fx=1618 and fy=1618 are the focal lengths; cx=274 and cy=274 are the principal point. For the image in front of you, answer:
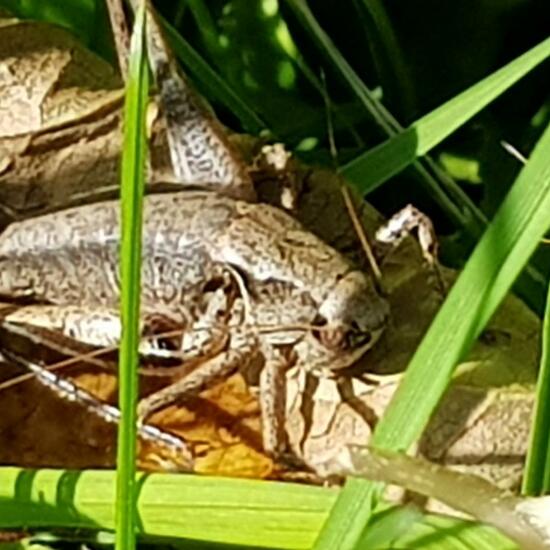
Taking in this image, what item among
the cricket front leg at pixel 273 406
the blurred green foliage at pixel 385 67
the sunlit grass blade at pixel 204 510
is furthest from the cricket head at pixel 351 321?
the blurred green foliage at pixel 385 67

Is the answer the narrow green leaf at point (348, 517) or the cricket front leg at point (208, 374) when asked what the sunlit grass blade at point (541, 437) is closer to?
the narrow green leaf at point (348, 517)

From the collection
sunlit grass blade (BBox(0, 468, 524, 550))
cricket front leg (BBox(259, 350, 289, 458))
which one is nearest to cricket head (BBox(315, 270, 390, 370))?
cricket front leg (BBox(259, 350, 289, 458))

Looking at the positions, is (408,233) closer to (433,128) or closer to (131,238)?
(433,128)

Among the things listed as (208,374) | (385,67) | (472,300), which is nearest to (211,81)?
(385,67)

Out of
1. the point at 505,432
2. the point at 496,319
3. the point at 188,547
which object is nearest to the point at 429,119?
the point at 496,319

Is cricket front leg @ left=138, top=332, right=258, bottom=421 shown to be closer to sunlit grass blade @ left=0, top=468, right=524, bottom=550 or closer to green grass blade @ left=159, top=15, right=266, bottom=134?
sunlit grass blade @ left=0, top=468, right=524, bottom=550

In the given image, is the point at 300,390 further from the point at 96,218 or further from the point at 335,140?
the point at 335,140
